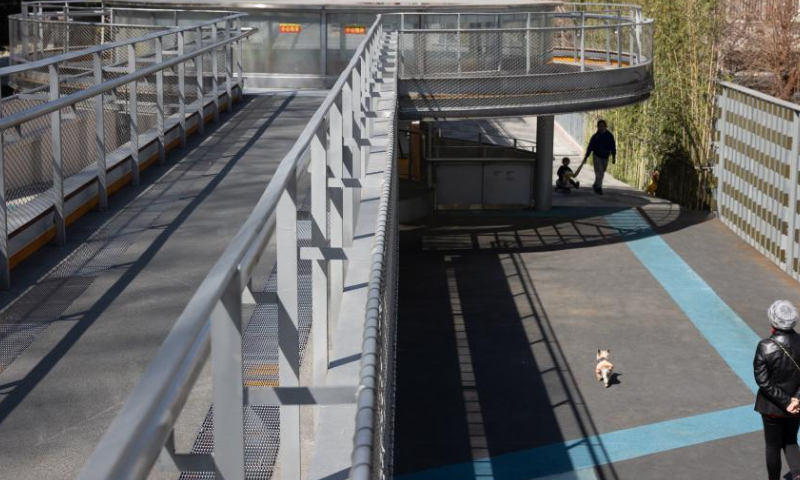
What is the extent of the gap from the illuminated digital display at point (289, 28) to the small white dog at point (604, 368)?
10.8 m

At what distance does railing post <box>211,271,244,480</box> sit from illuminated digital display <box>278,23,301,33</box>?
2150 centimetres

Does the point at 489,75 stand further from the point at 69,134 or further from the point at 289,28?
the point at 69,134

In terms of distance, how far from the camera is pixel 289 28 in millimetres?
23594

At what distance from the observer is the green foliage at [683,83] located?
2725 cm

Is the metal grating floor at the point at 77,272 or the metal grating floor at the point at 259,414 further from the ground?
the metal grating floor at the point at 259,414

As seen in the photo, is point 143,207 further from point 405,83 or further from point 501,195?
point 501,195

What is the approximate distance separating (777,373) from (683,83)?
19.1 metres

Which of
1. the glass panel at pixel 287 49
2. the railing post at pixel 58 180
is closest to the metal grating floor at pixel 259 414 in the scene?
the railing post at pixel 58 180

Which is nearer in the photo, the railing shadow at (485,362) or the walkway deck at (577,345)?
the railing shadow at (485,362)

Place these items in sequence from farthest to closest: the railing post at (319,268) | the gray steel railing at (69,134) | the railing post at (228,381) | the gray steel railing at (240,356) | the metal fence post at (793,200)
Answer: the metal fence post at (793,200) → the gray steel railing at (69,134) → the railing post at (319,268) → the railing post at (228,381) → the gray steel railing at (240,356)

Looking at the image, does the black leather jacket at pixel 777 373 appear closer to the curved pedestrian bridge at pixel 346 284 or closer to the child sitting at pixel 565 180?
the curved pedestrian bridge at pixel 346 284

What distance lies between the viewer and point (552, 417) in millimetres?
13641

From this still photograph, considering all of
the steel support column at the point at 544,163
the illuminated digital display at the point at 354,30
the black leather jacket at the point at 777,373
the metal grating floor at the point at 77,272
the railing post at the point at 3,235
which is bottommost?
the steel support column at the point at 544,163

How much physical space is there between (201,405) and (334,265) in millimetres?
2076
